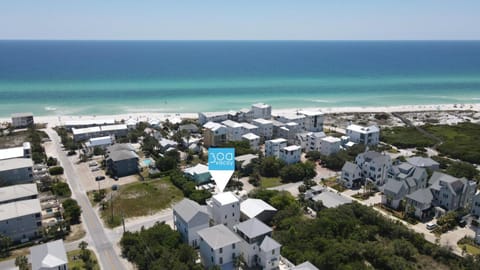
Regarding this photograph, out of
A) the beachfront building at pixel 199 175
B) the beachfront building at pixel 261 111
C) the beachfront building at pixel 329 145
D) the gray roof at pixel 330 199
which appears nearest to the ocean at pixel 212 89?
the beachfront building at pixel 261 111

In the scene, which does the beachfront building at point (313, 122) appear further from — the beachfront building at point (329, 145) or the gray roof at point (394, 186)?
the gray roof at point (394, 186)

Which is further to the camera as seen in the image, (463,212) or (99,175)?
(99,175)

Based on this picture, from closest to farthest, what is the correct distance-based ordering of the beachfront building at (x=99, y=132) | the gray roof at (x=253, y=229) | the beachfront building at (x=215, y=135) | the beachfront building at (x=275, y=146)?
the gray roof at (x=253, y=229) < the beachfront building at (x=275, y=146) < the beachfront building at (x=215, y=135) < the beachfront building at (x=99, y=132)

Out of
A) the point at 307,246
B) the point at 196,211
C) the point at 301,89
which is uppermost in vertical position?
the point at 301,89

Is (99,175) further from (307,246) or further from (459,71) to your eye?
(459,71)

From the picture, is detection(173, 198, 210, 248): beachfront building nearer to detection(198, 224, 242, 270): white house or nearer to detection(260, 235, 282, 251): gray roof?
detection(198, 224, 242, 270): white house

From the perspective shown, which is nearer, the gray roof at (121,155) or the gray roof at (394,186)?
the gray roof at (394,186)

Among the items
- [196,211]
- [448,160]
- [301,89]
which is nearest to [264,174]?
[196,211]
